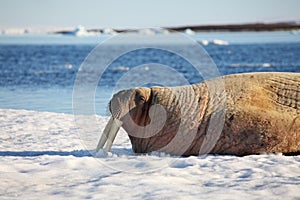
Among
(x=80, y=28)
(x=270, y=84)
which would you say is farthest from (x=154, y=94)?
(x=80, y=28)

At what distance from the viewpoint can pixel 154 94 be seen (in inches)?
261

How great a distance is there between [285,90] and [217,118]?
92cm

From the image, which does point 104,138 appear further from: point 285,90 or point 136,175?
point 285,90

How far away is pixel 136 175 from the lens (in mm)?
5223

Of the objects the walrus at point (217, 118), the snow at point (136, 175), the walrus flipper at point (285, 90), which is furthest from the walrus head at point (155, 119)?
the walrus flipper at point (285, 90)

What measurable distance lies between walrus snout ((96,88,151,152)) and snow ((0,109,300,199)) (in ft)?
0.84

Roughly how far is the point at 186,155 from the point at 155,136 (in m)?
0.43

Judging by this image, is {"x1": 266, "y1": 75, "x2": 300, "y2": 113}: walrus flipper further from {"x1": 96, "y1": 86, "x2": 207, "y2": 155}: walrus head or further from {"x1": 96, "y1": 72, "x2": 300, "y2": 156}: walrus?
{"x1": 96, "y1": 86, "x2": 207, "y2": 155}: walrus head

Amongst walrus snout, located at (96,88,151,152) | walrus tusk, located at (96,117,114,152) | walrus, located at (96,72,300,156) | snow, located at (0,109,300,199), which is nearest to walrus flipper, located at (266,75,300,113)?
walrus, located at (96,72,300,156)

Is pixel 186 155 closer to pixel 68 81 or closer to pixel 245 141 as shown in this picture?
pixel 245 141

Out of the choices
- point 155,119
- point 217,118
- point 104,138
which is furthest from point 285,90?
point 104,138

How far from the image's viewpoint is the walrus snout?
6363 mm

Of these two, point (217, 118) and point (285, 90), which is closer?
point (217, 118)

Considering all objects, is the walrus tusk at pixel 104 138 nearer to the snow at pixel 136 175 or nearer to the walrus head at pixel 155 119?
the walrus head at pixel 155 119
